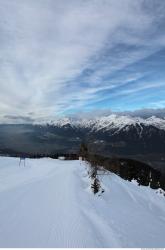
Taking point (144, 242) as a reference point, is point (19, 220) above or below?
above

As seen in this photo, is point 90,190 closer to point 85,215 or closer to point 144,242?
point 85,215

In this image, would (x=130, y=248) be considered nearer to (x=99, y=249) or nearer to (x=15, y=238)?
(x=99, y=249)

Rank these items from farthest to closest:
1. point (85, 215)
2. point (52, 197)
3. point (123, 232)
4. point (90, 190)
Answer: point (90, 190) < point (52, 197) < point (85, 215) < point (123, 232)

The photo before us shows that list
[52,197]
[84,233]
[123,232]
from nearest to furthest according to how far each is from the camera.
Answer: [84,233] < [123,232] < [52,197]

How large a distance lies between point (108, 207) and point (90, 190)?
439cm

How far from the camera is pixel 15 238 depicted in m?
10.3

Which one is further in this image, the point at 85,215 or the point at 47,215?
the point at 85,215

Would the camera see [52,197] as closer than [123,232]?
No

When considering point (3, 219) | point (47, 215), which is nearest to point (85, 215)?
point (47, 215)

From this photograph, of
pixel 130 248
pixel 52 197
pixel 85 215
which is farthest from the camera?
pixel 52 197

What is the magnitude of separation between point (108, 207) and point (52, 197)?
3.36 meters

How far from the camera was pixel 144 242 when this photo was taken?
1237 cm

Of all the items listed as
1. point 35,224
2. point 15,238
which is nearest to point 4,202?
point 35,224

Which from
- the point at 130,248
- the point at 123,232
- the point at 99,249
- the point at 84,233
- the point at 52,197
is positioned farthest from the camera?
the point at 52,197
